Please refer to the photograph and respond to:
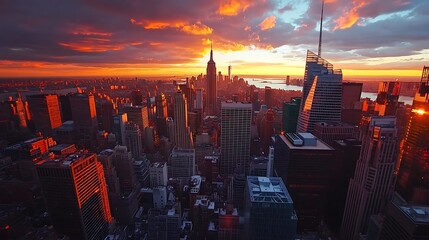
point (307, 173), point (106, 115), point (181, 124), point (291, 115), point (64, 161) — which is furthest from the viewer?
point (106, 115)

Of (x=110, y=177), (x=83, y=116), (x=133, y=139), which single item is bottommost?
(x=110, y=177)

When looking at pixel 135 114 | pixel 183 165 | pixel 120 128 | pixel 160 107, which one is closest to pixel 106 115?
pixel 135 114

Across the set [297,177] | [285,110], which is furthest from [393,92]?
[297,177]

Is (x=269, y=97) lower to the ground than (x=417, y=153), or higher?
higher

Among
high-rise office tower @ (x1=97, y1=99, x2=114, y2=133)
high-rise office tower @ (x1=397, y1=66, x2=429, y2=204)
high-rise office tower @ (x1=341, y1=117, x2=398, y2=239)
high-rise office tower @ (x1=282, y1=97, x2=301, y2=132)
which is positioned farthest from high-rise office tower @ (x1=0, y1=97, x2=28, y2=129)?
high-rise office tower @ (x1=397, y1=66, x2=429, y2=204)

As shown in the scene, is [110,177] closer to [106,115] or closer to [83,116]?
[83,116]
